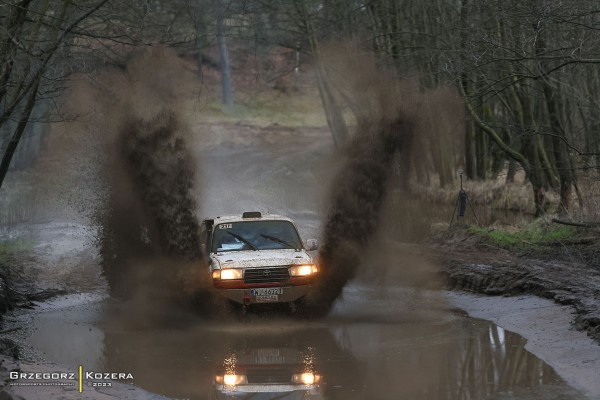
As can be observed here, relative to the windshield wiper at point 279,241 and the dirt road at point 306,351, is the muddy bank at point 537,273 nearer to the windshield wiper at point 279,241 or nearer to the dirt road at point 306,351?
the dirt road at point 306,351

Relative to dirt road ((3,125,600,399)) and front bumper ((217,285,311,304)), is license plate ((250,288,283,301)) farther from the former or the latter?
dirt road ((3,125,600,399))

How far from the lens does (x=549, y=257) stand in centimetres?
2028

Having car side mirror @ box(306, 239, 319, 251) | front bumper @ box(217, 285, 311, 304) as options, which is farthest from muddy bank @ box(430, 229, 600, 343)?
front bumper @ box(217, 285, 311, 304)

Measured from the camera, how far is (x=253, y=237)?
16844 millimetres

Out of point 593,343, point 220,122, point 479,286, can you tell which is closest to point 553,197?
point 479,286

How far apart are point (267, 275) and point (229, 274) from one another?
608mm

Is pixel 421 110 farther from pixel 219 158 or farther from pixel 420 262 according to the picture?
pixel 219 158

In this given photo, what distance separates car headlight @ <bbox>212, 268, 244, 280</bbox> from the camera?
50.2 ft

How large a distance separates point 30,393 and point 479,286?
10.6 m

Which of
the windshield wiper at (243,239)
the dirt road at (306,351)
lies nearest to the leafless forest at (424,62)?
the windshield wiper at (243,239)

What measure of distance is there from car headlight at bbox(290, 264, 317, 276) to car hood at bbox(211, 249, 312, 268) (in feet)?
0.27

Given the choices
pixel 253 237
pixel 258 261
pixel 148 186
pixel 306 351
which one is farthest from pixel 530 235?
pixel 306 351

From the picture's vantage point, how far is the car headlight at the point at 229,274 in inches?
602

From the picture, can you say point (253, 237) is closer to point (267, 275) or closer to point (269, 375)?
point (267, 275)
